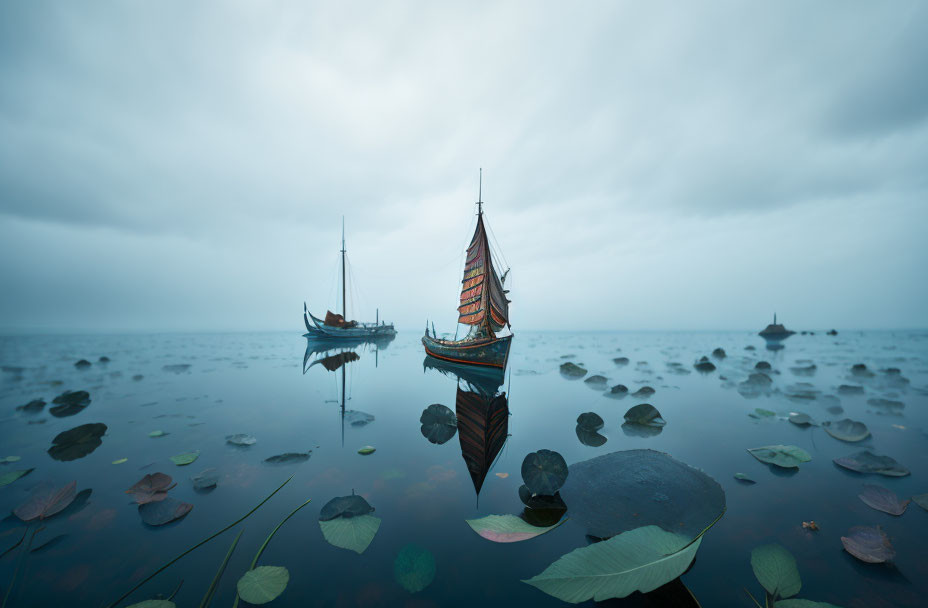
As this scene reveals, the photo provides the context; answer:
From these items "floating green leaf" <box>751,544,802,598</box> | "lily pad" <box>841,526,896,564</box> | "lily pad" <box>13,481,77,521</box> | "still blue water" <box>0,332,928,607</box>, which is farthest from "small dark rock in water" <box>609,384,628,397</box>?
"lily pad" <box>13,481,77,521</box>

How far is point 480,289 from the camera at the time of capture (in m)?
34.0

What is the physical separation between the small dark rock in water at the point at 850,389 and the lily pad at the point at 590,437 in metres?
15.2

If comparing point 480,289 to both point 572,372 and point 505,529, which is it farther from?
point 505,529

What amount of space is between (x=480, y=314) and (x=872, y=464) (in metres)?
28.0

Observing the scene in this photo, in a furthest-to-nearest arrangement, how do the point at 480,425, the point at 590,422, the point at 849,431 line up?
the point at 480,425 → the point at 590,422 → the point at 849,431

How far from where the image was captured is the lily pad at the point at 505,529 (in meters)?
3.85

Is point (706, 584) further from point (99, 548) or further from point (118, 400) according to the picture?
point (118, 400)

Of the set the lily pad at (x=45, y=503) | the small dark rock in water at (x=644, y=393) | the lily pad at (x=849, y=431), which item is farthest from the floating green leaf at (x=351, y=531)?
the small dark rock in water at (x=644, y=393)

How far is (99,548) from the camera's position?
13.0 ft

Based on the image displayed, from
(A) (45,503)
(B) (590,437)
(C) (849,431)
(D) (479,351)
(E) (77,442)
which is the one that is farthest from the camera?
(D) (479,351)

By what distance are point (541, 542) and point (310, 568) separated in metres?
3.09

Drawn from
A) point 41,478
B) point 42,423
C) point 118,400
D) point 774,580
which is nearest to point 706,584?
point 774,580

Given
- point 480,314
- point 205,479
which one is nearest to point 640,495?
point 205,479

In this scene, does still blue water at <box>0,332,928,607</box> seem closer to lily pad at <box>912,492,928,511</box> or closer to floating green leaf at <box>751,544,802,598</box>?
lily pad at <box>912,492,928,511</box>
